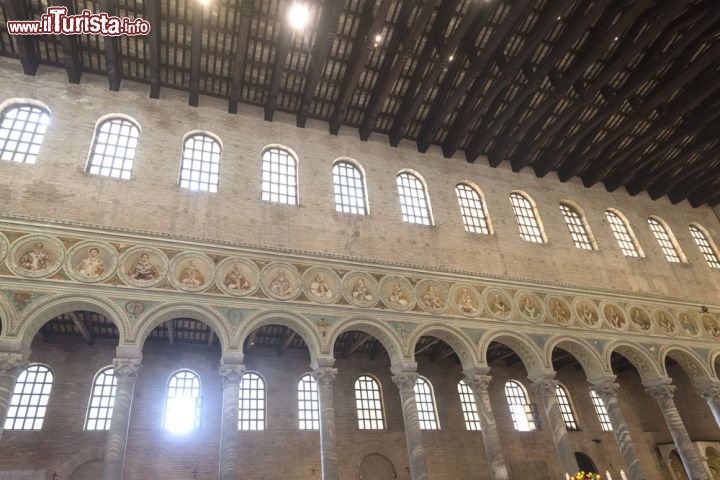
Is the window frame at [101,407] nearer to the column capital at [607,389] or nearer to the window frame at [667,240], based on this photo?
the column capital at [607,389]

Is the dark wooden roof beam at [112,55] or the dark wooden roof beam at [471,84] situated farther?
the dark wooden roof beam at [471,84]

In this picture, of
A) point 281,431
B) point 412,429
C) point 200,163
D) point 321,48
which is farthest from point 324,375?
point 321,48

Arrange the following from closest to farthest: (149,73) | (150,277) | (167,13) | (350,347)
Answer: (150,277)
(167,13)
(149,73)
(350,347)

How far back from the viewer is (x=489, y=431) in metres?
14.9

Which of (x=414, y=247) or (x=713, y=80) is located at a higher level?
(x=713, y=80)

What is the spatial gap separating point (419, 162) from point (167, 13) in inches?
407

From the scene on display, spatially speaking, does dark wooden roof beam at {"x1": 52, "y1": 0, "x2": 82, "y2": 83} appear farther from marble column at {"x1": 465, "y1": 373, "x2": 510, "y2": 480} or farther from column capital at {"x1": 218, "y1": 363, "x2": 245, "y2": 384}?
marble column at {"x1": 465, "y1": 373, "x2": 510, "y2": 480}

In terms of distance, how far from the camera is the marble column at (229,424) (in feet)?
39.6

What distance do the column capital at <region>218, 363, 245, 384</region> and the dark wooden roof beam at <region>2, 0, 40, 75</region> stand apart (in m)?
11.4

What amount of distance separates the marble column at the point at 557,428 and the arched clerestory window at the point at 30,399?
16.4 meters

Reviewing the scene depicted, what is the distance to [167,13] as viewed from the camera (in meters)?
15.0

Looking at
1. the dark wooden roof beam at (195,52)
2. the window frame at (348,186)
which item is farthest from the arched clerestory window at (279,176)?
the dark wooden roof beam at (195,52)

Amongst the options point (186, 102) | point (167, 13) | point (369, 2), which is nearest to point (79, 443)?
point (186, 102)

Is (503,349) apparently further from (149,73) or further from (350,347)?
(149,73)
